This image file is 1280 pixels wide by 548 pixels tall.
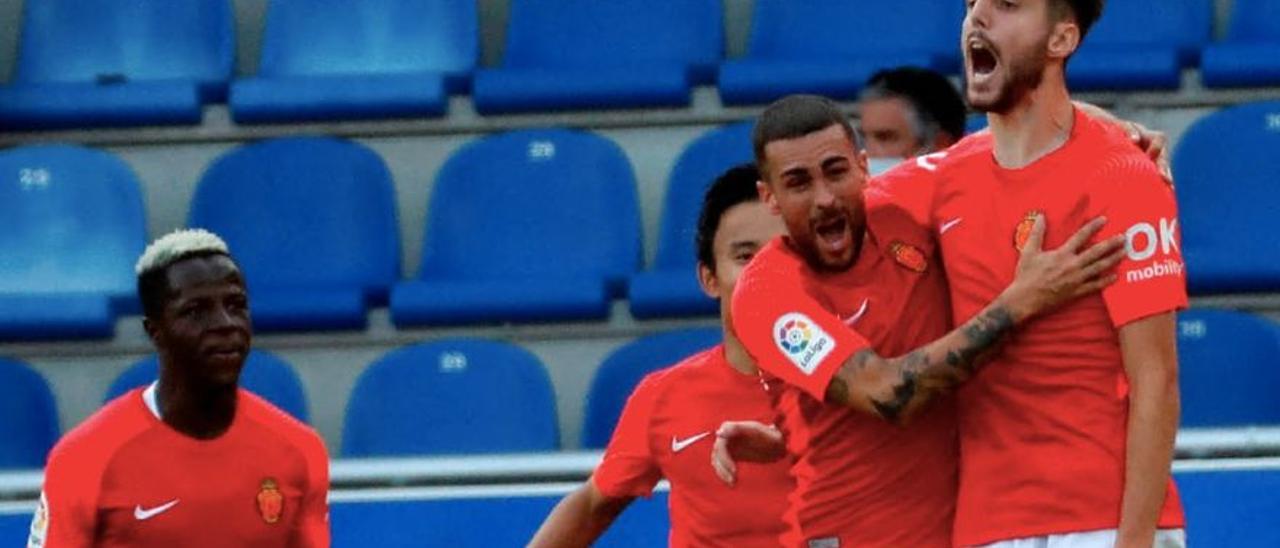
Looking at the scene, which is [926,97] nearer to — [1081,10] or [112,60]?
[1081,10]

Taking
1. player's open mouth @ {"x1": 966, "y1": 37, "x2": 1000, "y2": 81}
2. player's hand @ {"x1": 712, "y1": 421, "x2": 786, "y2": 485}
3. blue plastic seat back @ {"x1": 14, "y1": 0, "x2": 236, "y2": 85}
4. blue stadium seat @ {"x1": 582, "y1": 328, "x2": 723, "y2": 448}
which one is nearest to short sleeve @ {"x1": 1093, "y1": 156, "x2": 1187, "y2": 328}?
player's open mouth @ {"x1": 966, "y1": 37, "x2": 1000, "y2": 81}

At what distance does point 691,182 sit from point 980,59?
3.33m

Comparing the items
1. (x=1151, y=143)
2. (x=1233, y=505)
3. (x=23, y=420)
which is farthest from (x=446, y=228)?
(x=1151, y=143)

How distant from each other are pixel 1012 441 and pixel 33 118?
4708 millimetres

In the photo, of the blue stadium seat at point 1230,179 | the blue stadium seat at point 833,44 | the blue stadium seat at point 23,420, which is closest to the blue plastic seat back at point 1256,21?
the blue stadium seat at point 1230,179

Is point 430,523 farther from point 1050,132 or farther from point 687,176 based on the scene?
point 1050,132

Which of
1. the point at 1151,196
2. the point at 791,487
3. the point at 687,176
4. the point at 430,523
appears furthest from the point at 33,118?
the point at 1151,196

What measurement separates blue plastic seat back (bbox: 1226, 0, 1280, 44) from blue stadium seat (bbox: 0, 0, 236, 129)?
3.03 meters

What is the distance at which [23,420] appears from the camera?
6.62 meters

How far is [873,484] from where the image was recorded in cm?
359

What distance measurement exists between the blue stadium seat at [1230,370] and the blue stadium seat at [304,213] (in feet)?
7.34

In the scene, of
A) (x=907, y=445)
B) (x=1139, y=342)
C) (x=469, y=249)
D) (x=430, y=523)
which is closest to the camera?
(x=1139, y=342)

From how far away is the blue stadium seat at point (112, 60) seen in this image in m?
7.33

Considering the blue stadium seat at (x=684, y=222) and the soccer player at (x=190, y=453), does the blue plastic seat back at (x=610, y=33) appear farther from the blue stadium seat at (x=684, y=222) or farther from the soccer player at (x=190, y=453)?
the soccer player at (x=190, y=453)
